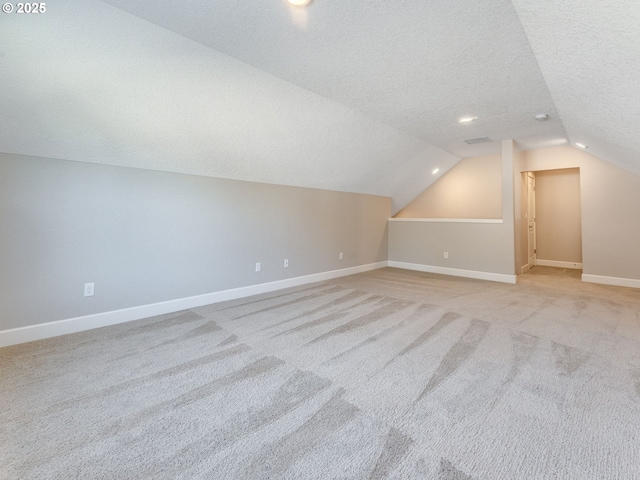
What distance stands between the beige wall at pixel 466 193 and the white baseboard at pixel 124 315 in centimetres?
384

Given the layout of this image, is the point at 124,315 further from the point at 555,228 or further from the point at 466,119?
the point at 555,228

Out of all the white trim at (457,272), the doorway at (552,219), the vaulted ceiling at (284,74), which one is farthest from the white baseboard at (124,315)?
the doorway at (552,219)

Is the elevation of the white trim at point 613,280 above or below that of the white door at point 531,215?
below

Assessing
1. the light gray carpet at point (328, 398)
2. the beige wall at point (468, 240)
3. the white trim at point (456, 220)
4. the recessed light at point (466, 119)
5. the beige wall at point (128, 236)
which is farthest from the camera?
the white trim at point (456, 220)

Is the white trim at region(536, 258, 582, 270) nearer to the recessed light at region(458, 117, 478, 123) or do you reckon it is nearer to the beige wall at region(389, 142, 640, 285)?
the beige wall at region(389, 142, 640, 285)

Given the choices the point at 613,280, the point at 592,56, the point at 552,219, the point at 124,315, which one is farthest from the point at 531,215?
the point at 124,315

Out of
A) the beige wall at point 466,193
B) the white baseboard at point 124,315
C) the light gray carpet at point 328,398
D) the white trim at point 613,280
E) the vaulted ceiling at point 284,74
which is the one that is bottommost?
the white trim at point 613,280

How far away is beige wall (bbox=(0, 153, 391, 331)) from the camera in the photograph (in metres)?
2.32

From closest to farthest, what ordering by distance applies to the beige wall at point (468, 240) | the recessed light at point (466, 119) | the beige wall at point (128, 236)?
the beige wall at point (128, 236), the recessed light at point (466, 119), the beige wall at point (468, 240)

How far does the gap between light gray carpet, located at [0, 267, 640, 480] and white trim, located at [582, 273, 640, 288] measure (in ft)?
6.38

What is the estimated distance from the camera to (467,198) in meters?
6.01

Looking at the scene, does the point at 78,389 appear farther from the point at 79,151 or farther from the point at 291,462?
the point at 79,151

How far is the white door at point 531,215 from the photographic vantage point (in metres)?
5.93

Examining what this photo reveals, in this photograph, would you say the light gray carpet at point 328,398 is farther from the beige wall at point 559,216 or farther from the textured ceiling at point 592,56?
the beige wall at point 559,216
